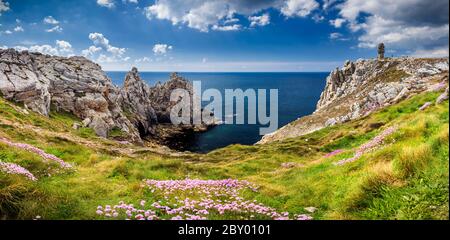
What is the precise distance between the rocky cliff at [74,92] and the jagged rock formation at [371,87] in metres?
47.4

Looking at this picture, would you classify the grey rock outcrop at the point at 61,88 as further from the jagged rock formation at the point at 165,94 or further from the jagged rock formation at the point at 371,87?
the jagged rock formation at the point at 371,87

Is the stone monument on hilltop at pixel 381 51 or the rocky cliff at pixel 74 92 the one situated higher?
the stone monument on hilltop at pixel 381 51

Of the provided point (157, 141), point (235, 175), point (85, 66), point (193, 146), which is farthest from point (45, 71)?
point (235, 175)

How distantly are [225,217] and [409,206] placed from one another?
15.6 ft

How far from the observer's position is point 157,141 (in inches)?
4675

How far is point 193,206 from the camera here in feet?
32.5

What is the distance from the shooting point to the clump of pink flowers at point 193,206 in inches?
363

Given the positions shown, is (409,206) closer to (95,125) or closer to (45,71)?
(95,125)

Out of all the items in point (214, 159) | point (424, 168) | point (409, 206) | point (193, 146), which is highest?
point (424, 168)

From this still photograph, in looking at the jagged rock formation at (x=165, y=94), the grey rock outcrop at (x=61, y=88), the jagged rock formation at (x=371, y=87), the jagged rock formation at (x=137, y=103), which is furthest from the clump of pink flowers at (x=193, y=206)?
the jagged rock formation at (x=165, y=94)

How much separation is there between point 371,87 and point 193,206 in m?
94.1

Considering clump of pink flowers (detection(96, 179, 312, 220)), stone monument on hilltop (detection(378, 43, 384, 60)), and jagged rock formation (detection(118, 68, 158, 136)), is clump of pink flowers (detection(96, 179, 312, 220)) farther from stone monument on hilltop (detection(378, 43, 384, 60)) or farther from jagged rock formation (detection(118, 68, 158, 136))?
stone monument on hilltop (detection(378, 43, 384, 60))

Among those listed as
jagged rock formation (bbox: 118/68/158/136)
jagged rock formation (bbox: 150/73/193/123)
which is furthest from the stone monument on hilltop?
jagged rock formation (bbox: 150/73/193/123)

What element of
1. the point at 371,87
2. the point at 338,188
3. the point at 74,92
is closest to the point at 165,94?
the point at 74,92
